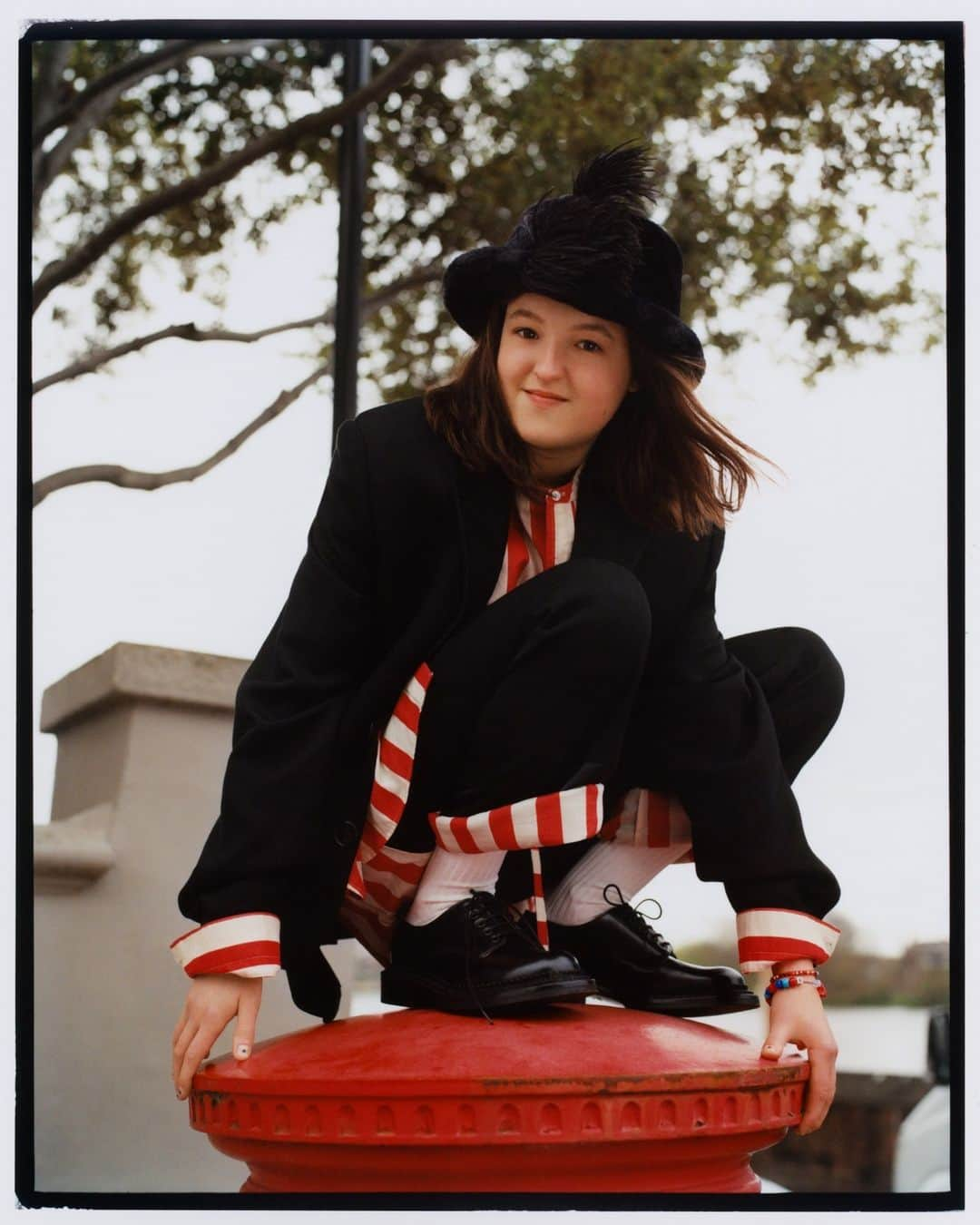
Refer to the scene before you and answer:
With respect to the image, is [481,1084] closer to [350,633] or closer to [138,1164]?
[350,633]

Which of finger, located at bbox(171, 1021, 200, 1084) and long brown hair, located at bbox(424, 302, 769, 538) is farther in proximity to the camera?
long brown hair, located at bbox(424, 302, 769, 538)

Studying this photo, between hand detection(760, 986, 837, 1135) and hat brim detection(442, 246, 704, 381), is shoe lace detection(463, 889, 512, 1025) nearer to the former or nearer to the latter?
hand detection(760, 986, 837, 1135)

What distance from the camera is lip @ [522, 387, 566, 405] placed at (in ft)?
4.43

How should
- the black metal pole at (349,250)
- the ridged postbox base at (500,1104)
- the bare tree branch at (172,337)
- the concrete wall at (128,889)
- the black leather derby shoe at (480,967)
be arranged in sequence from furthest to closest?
the black metal pole at (349,250)
the bare tree branch at (172,337)
the concrete wall at (128,889)
the black leather derby shoe at (480,967)
the ridged postbox base at (500,1104)

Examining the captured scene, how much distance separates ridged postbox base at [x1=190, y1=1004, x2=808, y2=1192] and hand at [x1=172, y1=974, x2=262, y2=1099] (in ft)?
0.06

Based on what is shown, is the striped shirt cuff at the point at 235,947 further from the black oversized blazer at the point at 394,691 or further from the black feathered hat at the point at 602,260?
the black feathered hat at the point at 602,260

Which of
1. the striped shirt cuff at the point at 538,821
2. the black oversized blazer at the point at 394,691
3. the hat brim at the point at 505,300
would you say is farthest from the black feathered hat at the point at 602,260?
the striped shirt cuff at the point at 538,821

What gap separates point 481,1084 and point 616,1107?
115mm

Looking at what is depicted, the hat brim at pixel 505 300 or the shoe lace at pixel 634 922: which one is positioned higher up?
the hat brim at pixel 505 300

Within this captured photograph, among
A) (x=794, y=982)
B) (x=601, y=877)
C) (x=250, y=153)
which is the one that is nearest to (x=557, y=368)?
(x=601, y=877)

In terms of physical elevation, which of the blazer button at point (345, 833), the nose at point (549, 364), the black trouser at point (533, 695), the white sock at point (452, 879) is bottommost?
the white sock at point (452, 879)

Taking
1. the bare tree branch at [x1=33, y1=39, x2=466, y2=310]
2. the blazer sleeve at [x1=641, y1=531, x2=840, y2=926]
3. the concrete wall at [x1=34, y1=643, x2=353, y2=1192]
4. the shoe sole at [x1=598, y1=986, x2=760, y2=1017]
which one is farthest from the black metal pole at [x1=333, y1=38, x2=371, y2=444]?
the shoe sole at [x1=598, y1=986, x2=760, y2=1017]

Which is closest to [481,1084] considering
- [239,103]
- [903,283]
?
[903,283]

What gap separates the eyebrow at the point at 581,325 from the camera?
1344mm
